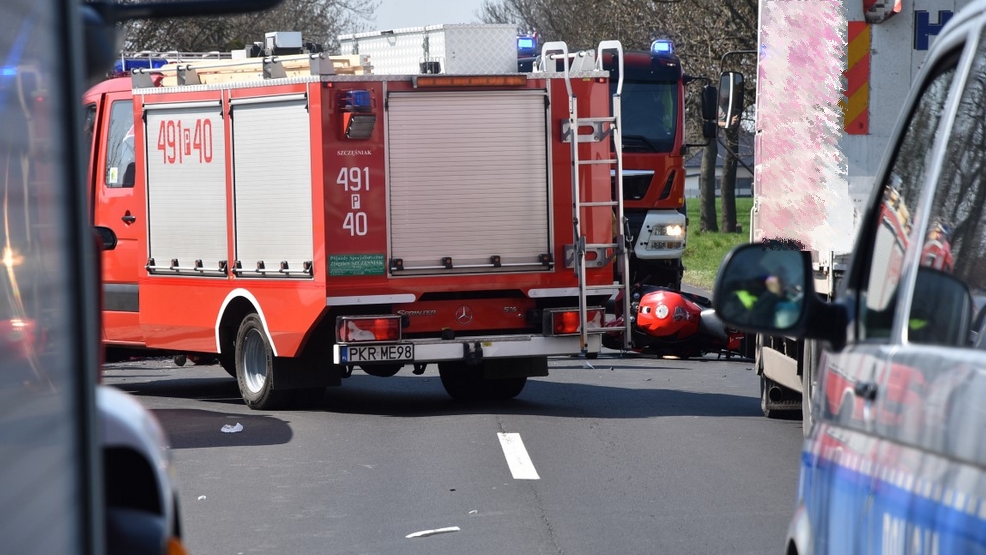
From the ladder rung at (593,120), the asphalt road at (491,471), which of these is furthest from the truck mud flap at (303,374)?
the ladder rung at (593,120)

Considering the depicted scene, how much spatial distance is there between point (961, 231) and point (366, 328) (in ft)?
30.7

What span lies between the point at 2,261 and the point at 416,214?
33.2ft

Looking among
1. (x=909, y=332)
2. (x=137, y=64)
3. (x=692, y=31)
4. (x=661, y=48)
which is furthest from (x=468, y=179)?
(x=692, y=31)

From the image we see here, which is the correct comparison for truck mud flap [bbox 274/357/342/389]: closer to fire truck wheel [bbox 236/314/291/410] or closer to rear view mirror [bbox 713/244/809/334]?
fire truck wheel [bbox 236/314/291/410]

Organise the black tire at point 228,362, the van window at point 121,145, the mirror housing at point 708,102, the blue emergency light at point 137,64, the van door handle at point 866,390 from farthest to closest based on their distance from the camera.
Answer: the mirror housing at point 708,102
the blue emergency light at point 137,64
the black tire at point 228,362
the van window at point 121,145
the van door handle at point 866,390

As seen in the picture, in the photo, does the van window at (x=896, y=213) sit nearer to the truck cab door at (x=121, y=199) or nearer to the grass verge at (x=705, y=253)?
the truck cab door at (x=121, y=199)

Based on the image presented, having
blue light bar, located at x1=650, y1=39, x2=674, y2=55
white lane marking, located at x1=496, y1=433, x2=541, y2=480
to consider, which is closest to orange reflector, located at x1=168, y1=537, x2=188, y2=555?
white lane marking, located at x1=496, y1=433, x2=541, y2=480

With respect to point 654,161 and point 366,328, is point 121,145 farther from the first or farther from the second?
point 654,161

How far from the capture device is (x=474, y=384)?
13.5 metres

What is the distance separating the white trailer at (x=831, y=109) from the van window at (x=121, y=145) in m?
5.97

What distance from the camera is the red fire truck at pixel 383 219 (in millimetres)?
12180

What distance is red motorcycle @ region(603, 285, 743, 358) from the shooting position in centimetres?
1633

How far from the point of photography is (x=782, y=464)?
963 centimetres

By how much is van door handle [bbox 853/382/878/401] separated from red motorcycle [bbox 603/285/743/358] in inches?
→ 504
